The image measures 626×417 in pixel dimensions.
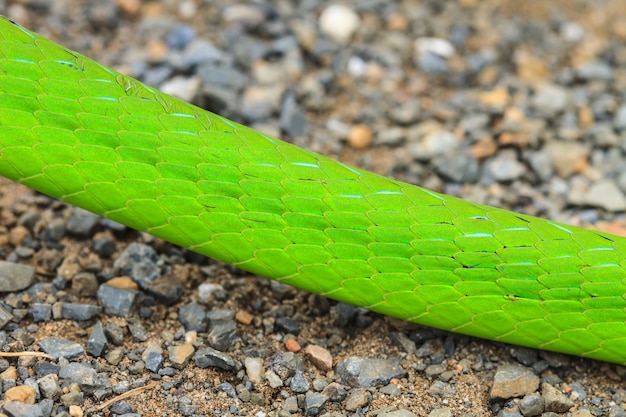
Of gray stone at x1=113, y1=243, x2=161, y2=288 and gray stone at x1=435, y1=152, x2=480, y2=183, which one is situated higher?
gray stone at x1=435, y1=152, x2=480, y2=183

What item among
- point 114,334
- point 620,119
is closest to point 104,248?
point 114,334

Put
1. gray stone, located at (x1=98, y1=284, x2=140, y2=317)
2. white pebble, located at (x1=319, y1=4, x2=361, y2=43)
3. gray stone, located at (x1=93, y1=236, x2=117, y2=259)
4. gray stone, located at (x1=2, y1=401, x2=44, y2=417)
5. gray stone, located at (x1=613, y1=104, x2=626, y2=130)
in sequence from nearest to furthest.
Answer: gray stone, located at (x1=2, y1=401, x2=44, y2=417), gray stone, located at (x1=98, y1=284, x2=140, y2=317), gray stone, located at (x1=93, y1=236, x2=117, y2=259), gray stone, located at (x1=613, y1=104, x2=626, y2=130), white pebble, located at (x1=319, y1=4, x2=361, y2=43)

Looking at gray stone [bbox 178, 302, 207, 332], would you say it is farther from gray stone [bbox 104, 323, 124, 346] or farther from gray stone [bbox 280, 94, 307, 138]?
gray stone [bbox 280, 94, 307, 138]

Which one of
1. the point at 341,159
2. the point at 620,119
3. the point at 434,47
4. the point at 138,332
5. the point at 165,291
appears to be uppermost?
the point at 434,47

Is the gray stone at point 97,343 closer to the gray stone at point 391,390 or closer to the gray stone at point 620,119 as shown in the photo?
the gray stone at point 391,390

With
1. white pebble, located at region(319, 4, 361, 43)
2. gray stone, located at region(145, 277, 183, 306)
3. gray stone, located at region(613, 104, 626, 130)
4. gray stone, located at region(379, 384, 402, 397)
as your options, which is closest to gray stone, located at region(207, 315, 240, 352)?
gray stone, located at region(145, 277, 183, 306)

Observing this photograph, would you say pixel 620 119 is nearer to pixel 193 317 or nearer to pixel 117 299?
pixel 193 317

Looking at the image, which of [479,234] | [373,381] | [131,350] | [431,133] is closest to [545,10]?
[431,133]
